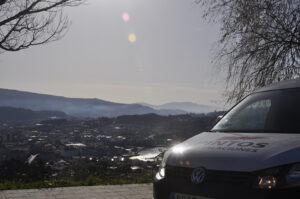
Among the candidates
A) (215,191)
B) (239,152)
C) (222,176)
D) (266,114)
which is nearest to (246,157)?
(239,152)

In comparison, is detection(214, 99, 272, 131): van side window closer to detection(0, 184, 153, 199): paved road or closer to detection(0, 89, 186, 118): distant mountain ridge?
detection(0, 184, 153, 199): paved road

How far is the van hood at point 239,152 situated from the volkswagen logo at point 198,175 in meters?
0.05

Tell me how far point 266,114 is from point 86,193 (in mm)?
3555

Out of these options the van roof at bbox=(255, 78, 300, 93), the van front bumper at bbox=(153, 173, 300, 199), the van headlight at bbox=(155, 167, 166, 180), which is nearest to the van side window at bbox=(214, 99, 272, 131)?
the van roof at bbox=(255, 78, 300, 93)

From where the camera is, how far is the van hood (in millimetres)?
2824

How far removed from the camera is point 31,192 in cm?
622

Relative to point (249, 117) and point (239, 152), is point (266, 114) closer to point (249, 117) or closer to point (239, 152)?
point (249, 117)

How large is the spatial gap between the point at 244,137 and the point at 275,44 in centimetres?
751

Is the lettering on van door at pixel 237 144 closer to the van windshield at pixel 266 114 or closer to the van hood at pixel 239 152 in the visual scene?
the van hood at pixel 239 152

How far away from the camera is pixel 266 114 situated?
421 cm

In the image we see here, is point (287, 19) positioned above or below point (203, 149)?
above

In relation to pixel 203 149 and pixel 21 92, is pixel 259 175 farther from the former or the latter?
pixel 21 92

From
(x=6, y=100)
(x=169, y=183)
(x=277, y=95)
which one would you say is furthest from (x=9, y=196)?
(x=6, y=100)

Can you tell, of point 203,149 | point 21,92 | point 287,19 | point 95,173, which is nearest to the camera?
point 203,149
